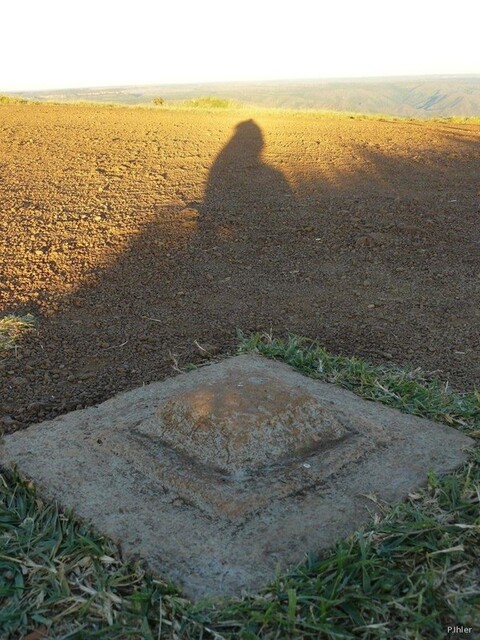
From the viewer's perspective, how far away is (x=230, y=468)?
1929mm

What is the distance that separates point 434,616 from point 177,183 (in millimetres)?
4551

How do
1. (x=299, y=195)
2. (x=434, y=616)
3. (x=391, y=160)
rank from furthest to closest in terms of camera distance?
(x=391, y=160) < (x=299, y=195) < (x=434, y=616)

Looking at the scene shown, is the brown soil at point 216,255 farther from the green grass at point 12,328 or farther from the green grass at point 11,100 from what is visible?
the green grass at point 11,100

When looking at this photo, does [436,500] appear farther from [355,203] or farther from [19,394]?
[355,203]

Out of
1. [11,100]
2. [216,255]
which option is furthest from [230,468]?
[11,100]

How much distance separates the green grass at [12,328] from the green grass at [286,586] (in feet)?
3.75

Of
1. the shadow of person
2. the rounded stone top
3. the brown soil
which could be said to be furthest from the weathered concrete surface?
the shadow of person

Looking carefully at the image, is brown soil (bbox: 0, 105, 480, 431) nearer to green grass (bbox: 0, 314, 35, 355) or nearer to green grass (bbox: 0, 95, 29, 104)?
green grass (bbox: 0, 314, 35, 355)

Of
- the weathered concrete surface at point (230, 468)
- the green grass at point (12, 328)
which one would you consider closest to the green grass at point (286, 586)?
the weathered concrete surface at point (230, 468)

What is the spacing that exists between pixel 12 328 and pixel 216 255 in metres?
1.42

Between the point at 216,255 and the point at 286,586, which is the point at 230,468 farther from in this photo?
the point at 216,255

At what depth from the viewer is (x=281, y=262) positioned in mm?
4078

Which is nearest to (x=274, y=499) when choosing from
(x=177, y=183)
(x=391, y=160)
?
(x=177, y=183)

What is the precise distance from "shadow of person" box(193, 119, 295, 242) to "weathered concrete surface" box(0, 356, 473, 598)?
2.35 m
